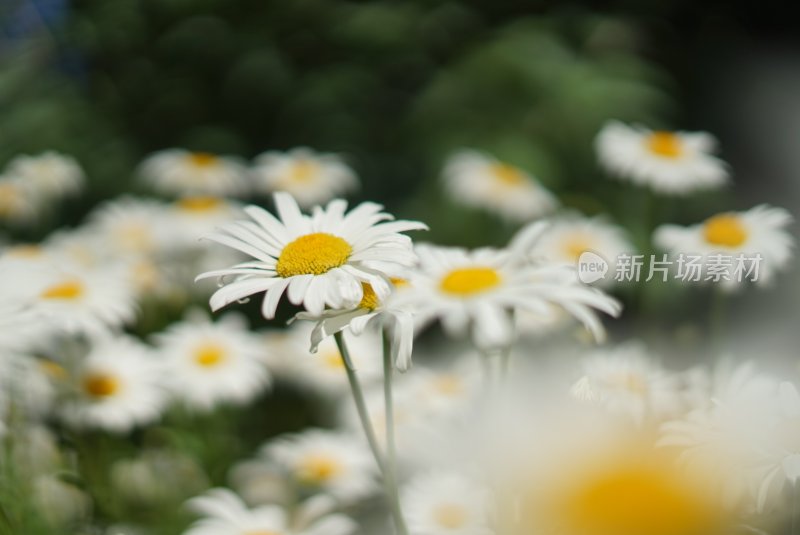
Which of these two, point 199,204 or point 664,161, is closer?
point 664,161

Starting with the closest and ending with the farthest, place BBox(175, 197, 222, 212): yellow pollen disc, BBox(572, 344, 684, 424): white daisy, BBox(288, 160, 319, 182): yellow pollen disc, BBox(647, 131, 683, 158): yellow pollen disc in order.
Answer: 1. BBox(572, 344, 684, 424): white daisy
2. BBox(647, 131, 683, 158): yellow pollen disc
3. BBox(175, 197, 222, 212): yellow pollen disc
4. BBox(288, 160, 319, 182): yellow pollen disc

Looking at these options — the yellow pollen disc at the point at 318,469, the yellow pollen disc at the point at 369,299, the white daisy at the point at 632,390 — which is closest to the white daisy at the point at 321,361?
the yellow pollen disc at the point at 318,469

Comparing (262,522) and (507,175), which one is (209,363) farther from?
(507,175)

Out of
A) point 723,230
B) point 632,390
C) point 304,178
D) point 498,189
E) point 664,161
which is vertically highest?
point 304,178

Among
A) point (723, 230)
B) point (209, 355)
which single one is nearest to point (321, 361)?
point (209, 355)

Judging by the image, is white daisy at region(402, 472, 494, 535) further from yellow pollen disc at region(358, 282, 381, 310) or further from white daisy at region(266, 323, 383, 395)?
white daisy at region(266, 323, 383, 395)

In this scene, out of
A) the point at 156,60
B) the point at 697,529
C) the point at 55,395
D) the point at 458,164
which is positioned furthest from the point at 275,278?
the point at 156,60

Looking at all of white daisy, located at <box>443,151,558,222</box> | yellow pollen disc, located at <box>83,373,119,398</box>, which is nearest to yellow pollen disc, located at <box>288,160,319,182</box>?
white daisy, located at <box>443,151,558,222</box>
